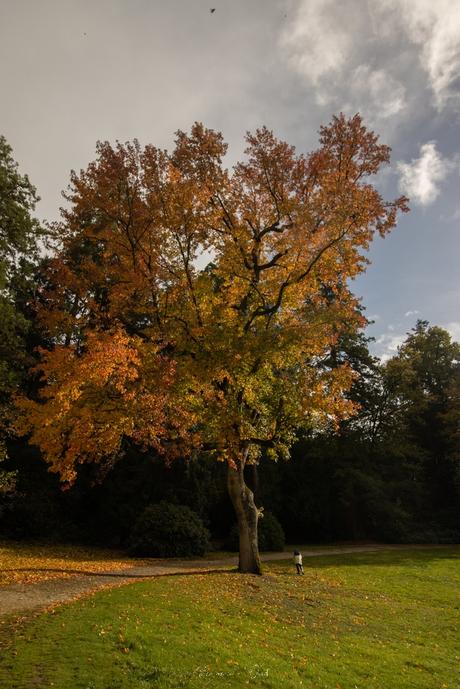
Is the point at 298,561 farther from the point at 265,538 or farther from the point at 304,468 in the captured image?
the point at 304,468

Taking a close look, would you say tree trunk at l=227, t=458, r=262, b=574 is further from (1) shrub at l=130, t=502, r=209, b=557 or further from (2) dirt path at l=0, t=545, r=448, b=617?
(1) shrub at l=130, t=502, r=209, b=557

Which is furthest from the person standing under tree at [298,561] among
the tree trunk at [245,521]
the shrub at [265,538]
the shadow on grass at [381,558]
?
the shrub at [265,538]

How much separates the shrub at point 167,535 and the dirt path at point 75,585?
206 cm

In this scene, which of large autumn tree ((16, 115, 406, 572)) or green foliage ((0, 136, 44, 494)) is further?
green foliage ((0, 136, 44, 494))

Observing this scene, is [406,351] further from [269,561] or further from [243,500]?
[243,500]

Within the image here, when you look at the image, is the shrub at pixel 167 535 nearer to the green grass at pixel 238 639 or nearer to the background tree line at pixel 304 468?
the background tree line at pixel 304 468

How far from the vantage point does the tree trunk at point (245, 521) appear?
17.2 m

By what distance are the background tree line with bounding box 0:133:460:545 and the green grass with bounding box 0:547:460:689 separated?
36.4ft

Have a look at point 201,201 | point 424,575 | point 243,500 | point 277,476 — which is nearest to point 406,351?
point 277,476

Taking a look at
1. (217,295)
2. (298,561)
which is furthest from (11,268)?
(298,561)

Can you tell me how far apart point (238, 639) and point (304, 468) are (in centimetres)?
3042

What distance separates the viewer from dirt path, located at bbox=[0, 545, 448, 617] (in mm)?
11422

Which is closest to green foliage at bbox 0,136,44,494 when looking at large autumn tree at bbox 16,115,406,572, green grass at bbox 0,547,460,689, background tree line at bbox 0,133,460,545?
background tree line at bbox 0,133,460,545

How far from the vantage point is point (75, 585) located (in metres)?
14.2
